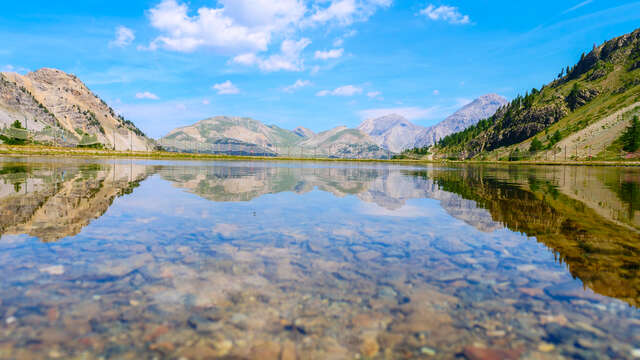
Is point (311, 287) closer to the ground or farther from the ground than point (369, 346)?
farther from the ground

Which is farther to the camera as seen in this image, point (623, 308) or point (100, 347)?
point (623, 308)

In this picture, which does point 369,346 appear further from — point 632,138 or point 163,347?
point 632,138

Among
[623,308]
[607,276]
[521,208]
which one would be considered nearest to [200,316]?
[623,308]

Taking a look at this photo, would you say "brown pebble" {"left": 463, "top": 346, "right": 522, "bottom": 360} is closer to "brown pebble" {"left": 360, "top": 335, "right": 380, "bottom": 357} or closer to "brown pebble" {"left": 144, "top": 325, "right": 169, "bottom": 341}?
"brown pebble" {"left": 360, "top": 335, "right": 380, "bottom": 357}

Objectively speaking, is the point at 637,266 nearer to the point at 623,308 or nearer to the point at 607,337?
the point at 623,308

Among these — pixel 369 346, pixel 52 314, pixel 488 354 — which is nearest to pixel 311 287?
pixel 369 346

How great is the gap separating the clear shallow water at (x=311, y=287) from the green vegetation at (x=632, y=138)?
195 meters

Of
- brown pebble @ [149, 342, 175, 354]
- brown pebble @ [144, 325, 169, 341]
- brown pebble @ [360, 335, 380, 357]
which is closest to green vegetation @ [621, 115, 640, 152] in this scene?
brown pebble @ [360, 335, 380, 357]

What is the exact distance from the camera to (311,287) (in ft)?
28.5

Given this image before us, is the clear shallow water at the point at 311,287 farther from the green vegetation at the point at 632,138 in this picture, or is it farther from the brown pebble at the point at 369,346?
the green vegetation at the point at 632,138

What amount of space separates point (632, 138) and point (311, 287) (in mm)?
214530

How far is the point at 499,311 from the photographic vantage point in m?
7.53

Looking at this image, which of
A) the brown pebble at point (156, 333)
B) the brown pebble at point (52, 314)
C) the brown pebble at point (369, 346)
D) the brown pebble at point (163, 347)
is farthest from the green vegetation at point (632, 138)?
the brown pebble at point (52, 314)

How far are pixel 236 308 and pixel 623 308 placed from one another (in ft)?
28.7
